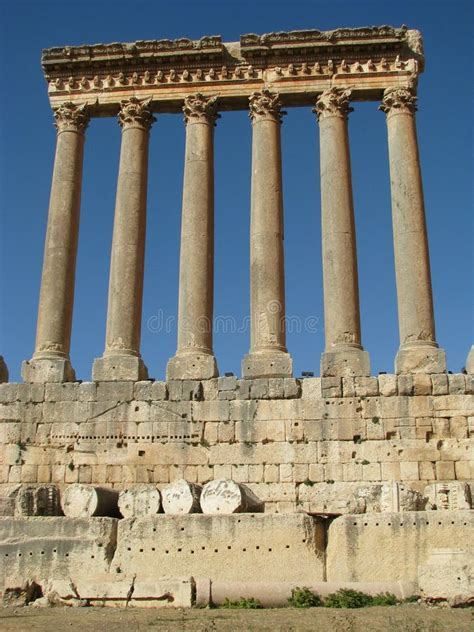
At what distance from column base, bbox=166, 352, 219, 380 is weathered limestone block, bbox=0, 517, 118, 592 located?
701 cm

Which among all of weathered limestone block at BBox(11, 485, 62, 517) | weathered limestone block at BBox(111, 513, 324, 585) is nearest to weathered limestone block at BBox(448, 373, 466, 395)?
weathered limestone block at BBox(111, 513, 324, 585)

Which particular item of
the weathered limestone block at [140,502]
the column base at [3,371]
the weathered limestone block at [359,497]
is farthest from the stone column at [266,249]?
the column base at [3,371]

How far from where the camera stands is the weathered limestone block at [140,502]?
49.9 feet

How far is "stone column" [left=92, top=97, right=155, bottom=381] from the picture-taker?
21438mm

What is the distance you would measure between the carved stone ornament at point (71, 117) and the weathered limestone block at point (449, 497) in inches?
644

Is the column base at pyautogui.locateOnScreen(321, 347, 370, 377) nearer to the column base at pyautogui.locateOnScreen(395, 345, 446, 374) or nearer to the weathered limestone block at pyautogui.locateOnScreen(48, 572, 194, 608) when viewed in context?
the column base at pyautogui.locateOnScreen(395, 345, 446, 374)

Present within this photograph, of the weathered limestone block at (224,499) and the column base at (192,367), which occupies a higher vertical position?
the column base at (192,367)

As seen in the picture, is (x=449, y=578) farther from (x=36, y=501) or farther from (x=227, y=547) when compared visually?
(x=36, y=501)

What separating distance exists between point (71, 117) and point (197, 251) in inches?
268

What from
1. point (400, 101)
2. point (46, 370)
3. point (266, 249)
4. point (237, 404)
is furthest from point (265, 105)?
point (46, 370)

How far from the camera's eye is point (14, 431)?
68.7 ft

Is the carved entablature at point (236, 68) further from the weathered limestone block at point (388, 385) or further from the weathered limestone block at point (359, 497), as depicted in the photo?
the weathered limestone block at point (359, 497)

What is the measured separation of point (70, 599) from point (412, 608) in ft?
19.7

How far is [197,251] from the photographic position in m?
22.3
